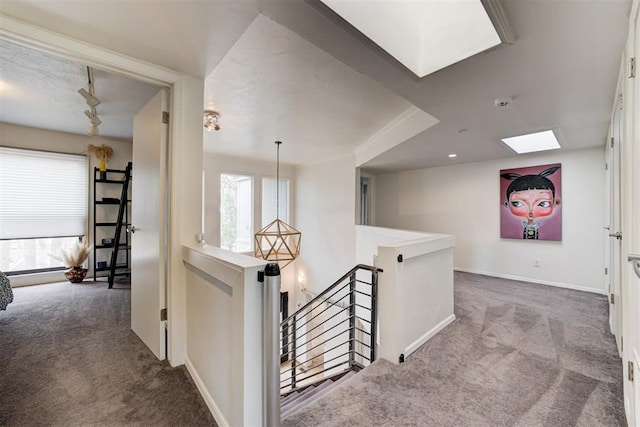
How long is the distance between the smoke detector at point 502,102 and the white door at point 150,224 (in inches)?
109

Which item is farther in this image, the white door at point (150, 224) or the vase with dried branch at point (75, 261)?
the vase with dried branch at point (75, 261)

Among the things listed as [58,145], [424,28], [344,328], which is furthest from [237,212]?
[424,28]

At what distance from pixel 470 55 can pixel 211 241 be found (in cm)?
524

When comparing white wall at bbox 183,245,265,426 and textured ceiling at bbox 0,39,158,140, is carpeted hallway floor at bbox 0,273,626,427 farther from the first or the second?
textured ceiling at bbox 0,39,158,140

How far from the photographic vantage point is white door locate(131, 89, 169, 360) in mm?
1986

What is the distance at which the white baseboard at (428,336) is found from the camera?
2.22 metres

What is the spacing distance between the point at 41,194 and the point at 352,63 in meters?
4.96

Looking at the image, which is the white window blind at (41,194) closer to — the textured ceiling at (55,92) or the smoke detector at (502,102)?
the textured ceiling at (55,92)

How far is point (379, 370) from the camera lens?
6.63 ft

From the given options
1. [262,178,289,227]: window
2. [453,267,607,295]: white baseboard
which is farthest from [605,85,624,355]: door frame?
[262,178,289,227]: window

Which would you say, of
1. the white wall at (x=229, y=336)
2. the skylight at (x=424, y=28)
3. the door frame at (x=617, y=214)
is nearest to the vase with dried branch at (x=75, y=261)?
the white wall at (x=229, y=336)

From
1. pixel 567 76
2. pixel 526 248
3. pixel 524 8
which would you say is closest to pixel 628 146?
pixel 567 76

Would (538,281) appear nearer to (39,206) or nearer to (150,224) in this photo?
(150,224)

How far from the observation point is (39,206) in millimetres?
3883
